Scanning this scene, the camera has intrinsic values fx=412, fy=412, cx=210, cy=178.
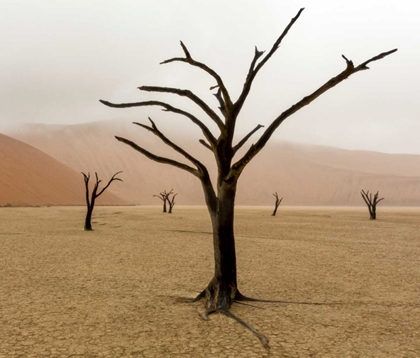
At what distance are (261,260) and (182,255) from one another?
2.10 meters

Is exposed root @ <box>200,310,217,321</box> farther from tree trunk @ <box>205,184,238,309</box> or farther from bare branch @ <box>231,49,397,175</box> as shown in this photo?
bare branch @ <box>231,49,397,175</box>

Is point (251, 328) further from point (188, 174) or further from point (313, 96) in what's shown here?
point (188, 174)

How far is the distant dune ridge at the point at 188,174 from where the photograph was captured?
335 ft

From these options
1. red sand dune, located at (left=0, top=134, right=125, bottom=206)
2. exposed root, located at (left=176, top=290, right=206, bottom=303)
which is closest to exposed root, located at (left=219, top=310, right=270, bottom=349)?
exposed root, located at (left=176, top=290, right=206, bottom=303)

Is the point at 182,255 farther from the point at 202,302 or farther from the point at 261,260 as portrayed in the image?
the point at 202,302

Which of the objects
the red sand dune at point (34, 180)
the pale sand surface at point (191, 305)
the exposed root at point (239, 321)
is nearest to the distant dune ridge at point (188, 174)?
the red sand dune at point (34, 180)

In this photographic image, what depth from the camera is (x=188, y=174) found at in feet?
372

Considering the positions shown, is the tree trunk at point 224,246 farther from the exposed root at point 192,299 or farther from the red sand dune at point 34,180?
the red sand dune at point 34,180

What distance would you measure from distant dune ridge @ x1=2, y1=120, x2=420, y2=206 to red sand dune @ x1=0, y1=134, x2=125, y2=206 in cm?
2203

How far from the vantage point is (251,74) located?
5.90 meters

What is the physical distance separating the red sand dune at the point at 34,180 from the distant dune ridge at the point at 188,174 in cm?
2203

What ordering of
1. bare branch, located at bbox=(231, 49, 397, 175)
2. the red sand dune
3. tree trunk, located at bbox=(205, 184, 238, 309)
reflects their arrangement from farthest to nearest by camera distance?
the red sand dune → tree trunk, located at bbox=(205, 184, 238, 309) → bare branch, located at bbox=(231, 49, 397, 175)

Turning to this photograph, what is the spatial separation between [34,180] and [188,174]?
185 feet

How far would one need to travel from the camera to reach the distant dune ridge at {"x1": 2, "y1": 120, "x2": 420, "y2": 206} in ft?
335
